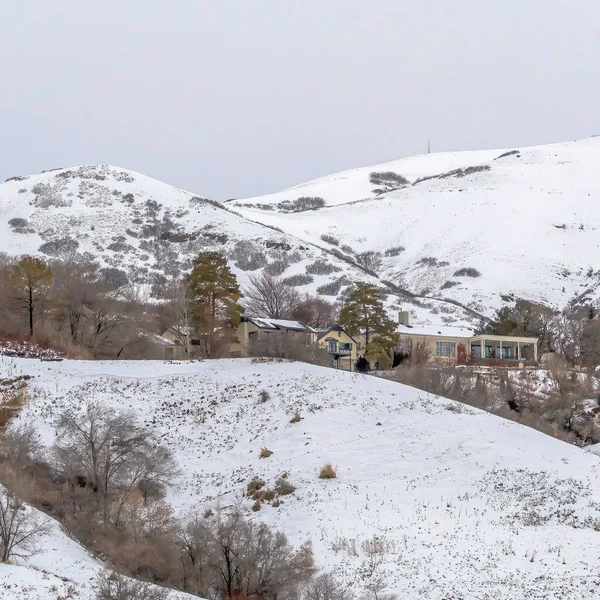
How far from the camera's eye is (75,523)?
3062 centimetres

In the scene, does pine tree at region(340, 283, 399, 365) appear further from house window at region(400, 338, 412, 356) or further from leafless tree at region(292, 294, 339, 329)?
leafless tree at region(292, 294, 339, 329)

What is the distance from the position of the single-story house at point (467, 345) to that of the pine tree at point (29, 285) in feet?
104

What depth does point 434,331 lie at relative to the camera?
3127 inches

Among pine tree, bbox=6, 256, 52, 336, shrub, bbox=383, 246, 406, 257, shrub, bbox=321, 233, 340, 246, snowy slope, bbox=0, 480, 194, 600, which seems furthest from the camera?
shrub, bbox=321, 233, 340, 246

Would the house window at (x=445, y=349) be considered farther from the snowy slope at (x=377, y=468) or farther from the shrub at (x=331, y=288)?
the shrub at (x=331, y=288)

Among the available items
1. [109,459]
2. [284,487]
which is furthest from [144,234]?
[284,487]

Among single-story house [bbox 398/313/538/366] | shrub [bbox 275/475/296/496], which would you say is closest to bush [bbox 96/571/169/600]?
shrub [bbox 275/475/296/496]

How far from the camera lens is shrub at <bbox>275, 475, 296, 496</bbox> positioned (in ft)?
113

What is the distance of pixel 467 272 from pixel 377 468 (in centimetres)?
9575

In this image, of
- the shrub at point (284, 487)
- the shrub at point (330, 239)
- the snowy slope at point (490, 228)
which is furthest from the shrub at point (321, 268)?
the shrub at point (284, 487)

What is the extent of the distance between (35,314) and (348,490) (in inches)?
1413

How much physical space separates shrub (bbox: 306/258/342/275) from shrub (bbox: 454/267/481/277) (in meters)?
18.2

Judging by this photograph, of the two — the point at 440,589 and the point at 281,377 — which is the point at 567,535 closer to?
the point at 440,589

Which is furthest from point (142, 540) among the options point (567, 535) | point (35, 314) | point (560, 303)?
point (560, 303)
